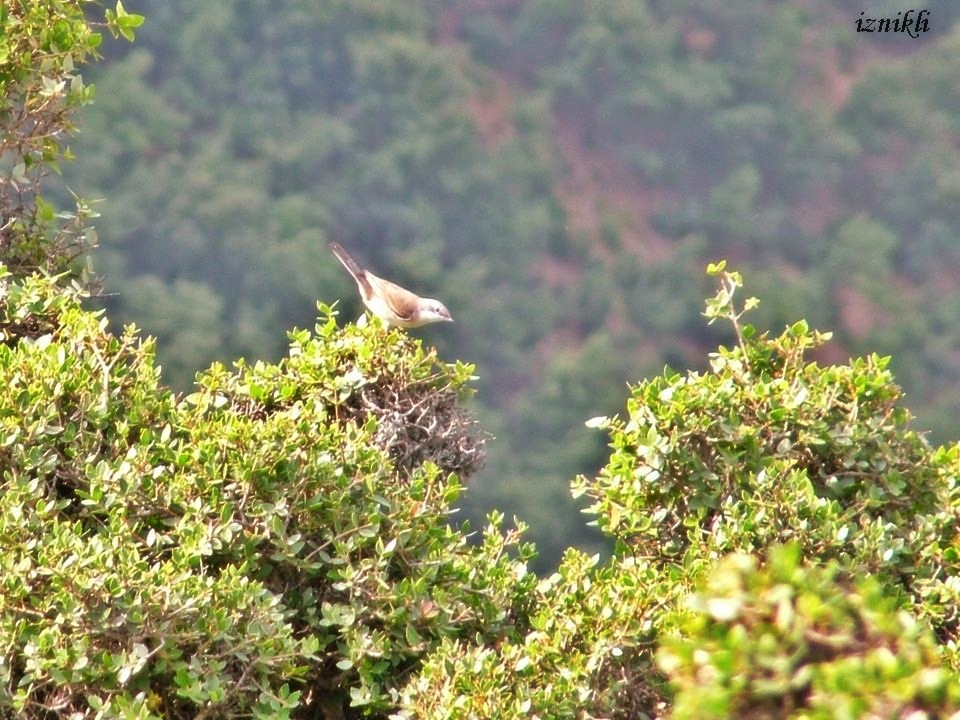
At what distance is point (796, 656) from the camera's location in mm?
1766

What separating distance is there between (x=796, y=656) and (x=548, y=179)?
9.95 meters

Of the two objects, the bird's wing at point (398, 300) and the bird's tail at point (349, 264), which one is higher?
the bird's tail at point (349, 264)

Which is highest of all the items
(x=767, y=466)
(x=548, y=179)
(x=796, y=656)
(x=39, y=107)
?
(x=548, y=179)

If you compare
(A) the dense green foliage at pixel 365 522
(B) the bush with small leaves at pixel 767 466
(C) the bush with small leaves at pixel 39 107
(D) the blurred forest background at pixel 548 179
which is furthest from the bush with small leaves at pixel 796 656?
(D) the blurred forest background at pixel 548 179

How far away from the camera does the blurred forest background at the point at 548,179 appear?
10.9 metres

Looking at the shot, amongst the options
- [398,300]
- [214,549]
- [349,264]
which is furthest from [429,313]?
[214,549]

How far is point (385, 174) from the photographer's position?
11336mm

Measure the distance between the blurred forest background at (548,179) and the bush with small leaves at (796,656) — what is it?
862 centimetres

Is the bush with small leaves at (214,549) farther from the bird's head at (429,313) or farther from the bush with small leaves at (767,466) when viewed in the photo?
the bird's head at (429,313)

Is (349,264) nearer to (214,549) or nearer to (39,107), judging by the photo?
(39,107)

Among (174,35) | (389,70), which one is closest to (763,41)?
(389,70)

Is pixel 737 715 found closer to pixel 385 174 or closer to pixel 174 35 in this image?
pixel 385 174

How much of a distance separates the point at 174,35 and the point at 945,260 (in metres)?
6.87

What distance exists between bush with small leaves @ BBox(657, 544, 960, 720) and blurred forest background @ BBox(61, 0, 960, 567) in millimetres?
8620
